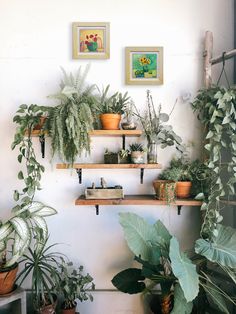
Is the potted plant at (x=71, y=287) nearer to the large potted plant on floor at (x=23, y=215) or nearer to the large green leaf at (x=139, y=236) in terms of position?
the large potted plant on floor at (x=23, y=215)

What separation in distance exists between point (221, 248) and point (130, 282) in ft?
2.40

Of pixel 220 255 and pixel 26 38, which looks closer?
pixel 220 255

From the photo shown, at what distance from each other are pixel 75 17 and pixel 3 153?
1.30 m

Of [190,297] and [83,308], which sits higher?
[190,297]

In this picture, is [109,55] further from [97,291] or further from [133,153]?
[97,291]

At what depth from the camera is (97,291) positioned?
2.11 meters

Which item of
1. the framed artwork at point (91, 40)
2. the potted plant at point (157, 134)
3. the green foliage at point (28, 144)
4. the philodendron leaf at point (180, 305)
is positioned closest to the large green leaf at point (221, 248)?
the philodendron leaf at point (180, 305)

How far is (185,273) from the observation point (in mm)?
1453

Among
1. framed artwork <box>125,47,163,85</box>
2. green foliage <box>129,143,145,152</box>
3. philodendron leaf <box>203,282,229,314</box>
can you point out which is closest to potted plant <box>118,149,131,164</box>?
green foliage <box>129,143,145,152</box>

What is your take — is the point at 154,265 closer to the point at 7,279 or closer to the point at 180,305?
the point at 180,305

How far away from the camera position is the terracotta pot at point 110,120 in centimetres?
187

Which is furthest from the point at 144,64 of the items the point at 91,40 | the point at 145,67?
the point at 91,40

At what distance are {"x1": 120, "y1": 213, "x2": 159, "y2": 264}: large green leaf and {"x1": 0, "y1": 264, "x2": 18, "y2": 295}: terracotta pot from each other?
883 millimetres

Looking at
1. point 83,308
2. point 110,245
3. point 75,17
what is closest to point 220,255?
point 110,245
